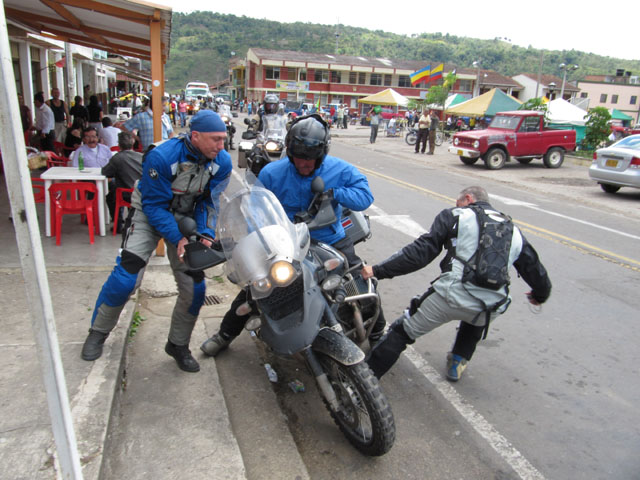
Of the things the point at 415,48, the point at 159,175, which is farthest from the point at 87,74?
the point at 415,48

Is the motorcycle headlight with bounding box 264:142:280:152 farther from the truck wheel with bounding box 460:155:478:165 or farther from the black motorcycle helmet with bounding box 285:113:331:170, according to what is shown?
the truck wheel with bounding box 460:155:478:165

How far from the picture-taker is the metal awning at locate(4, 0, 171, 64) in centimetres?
540

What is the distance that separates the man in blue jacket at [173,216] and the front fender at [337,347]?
1042 mm

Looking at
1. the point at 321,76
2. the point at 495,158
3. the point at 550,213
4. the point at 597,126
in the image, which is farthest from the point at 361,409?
the point at 321,76

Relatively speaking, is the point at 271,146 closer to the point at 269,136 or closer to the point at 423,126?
the point at 269,136

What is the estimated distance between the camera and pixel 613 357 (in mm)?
4227

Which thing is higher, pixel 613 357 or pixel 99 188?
pixel 99 188

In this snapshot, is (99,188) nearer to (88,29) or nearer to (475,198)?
(88,29)

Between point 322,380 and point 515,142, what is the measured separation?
1624cm

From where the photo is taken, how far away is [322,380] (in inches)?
112

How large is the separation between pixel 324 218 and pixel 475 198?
3.62 feet

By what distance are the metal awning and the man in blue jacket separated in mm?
2715

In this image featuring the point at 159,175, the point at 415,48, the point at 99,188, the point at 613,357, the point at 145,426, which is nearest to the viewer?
the point at 145,426

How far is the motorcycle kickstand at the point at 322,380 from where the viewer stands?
2834 millimetres
